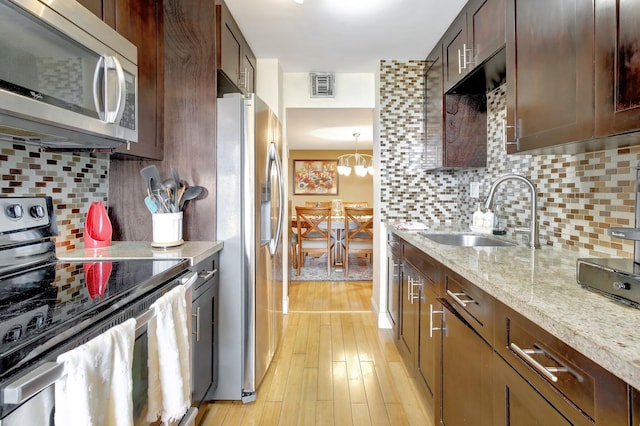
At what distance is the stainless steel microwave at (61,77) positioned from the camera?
93 cm

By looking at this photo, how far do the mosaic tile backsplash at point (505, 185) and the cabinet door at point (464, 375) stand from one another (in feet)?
2.14

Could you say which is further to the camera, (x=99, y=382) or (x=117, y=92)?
(x=117, y=92)

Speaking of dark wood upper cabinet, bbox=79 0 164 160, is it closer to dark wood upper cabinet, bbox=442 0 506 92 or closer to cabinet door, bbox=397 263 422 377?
cabinet door, bbox=397 263 422 377

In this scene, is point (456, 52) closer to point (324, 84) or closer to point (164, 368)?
point (324, 84)

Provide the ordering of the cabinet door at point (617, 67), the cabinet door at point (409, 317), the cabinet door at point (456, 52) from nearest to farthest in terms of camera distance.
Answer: the cabinet door at point (617, 67) < the cabinet door at point (409, 317) < the cabinet door at point (456, 52)

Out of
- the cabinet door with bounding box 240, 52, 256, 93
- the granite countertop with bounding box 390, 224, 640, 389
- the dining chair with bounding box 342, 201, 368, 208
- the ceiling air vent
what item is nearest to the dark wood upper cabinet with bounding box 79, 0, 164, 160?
the cabinet door with bounding box 240, 52, 256, 93

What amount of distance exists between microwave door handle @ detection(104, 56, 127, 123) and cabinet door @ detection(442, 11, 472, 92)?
6.06 ft

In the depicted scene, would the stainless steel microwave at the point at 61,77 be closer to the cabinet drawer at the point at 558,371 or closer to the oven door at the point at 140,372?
the oven door at the point at 140,372

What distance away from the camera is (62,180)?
1.60 metres

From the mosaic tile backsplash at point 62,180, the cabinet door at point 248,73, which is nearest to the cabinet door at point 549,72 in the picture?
the cabinet door at point 248,73

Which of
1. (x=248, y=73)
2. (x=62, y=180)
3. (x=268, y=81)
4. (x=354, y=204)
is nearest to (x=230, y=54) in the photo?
(x=248, y=73)

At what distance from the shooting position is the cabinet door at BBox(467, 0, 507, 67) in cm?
164

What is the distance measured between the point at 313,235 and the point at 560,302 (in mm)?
4082

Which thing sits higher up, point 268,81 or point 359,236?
point 268,81
